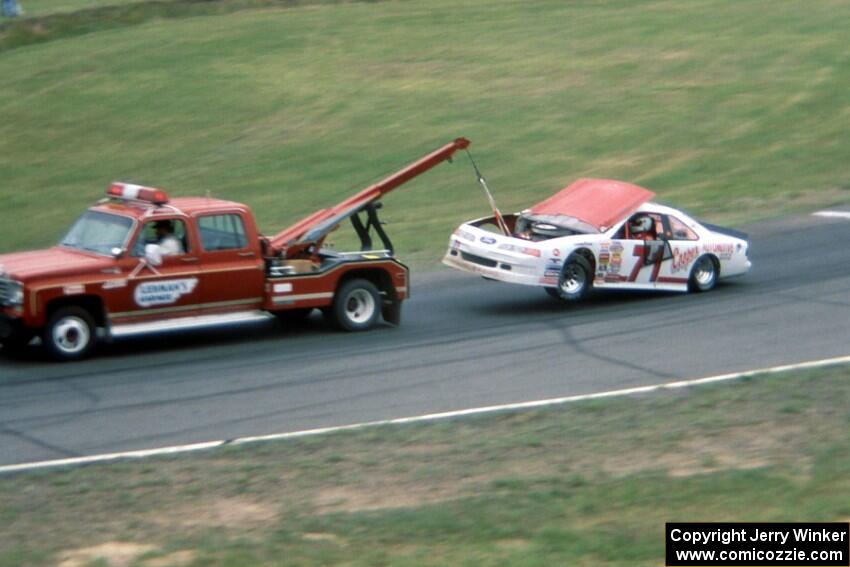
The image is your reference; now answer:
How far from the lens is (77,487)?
9609mm

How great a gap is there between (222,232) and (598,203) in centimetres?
559

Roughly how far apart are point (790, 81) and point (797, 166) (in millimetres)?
7882

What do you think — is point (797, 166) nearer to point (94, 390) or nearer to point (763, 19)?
point (763, 19)

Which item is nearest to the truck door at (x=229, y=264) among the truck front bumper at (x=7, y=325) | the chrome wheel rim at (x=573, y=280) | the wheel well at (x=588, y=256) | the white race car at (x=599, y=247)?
the truck front bumper at (x=7, y=325)

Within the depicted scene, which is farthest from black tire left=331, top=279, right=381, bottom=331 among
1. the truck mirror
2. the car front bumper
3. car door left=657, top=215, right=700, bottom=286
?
car door left=657, top=215, right=700, bottom=286

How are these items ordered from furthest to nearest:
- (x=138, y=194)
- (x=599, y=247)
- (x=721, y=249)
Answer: (x=721, y=249), (x=599, y=247), (x=138, y=194)

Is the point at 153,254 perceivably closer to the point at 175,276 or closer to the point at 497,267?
the point at 175,276

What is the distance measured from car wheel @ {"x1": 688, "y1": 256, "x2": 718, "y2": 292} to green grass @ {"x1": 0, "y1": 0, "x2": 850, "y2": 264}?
482 centimetres

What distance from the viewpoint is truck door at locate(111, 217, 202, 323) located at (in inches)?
578

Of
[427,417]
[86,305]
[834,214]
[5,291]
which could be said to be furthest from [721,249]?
[5,291]

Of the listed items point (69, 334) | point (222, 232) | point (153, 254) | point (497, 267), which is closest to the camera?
point (69, 334)

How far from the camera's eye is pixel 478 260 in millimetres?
17594

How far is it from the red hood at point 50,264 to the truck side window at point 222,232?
3.95 ft

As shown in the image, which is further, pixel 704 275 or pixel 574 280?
pixel 704 275
